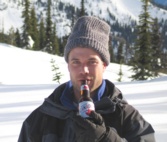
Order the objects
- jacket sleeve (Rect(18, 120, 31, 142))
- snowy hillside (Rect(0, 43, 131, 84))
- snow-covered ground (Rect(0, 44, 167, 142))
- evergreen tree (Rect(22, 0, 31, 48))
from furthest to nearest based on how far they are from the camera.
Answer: evergreen tree (Rect(22, 0, 31, 48)), snowy hillside (Rect(0, 43, 131, 84)), snow-covered ground (Rect(0, 44, 167, 142)), jacket sleeve (Rect(18, 120, 31, 142))

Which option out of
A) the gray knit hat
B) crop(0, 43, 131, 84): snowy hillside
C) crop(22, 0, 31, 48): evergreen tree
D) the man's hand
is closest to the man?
the gray knit hat

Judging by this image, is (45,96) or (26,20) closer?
(45,96)

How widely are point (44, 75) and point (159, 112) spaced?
24.6 m

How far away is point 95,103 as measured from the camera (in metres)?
2.21

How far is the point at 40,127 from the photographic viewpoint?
234 centimetres

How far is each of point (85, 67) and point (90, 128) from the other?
0.47 metres

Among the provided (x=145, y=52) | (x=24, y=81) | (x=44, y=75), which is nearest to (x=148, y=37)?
(x=145, y=52)

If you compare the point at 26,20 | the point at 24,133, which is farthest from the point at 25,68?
the point at 24,133

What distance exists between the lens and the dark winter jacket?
87.3 inches

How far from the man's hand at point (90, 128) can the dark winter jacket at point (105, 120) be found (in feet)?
0.65

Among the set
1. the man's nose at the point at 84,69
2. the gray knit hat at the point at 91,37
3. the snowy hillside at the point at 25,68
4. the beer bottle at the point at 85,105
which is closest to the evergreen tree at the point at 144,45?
the snowy hillside at the point at 25,68

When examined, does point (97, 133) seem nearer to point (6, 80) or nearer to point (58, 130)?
point (58, 130)

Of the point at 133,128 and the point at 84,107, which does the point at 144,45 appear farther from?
the point at 84,107

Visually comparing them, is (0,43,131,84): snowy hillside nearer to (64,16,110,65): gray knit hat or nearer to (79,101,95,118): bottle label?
(64,16,110,65): gray knit hat
